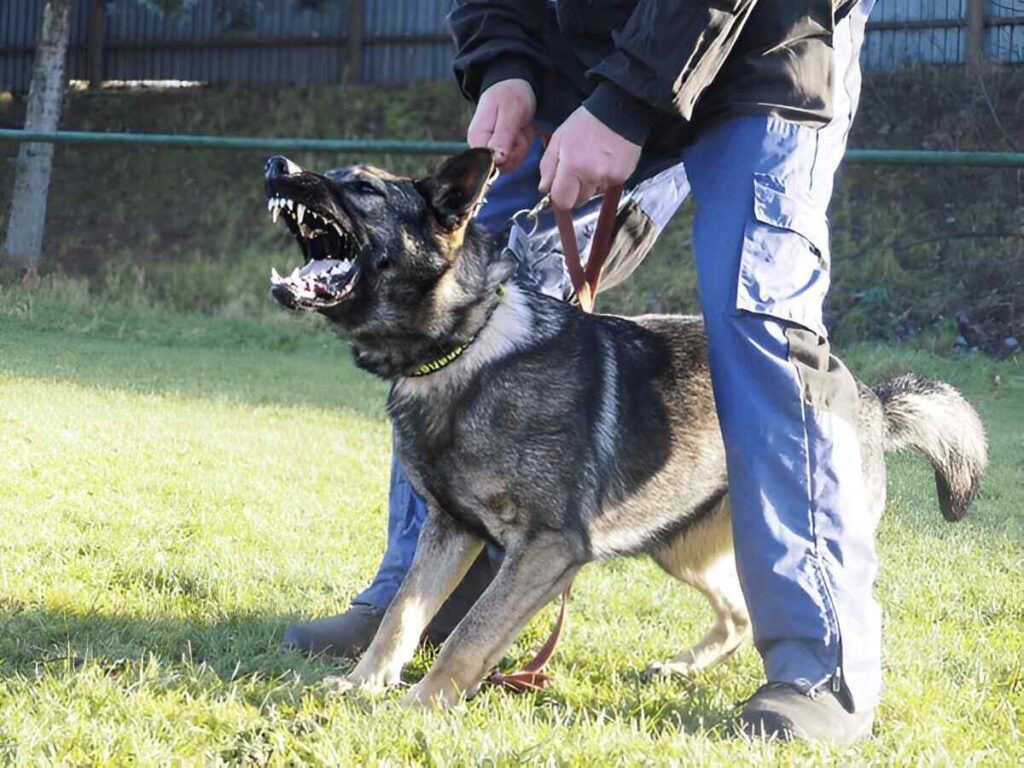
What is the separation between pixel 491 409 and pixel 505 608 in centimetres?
45

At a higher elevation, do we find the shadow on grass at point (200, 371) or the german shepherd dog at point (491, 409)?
the german shepherd dog at point (491, 409)

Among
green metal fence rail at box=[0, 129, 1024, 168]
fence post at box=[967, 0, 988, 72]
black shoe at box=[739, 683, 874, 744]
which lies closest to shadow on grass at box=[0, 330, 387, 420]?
green metal fence rail at box=[0, 129, 1024, 168]

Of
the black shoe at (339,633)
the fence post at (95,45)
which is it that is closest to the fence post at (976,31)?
the black shoe at (339,633)

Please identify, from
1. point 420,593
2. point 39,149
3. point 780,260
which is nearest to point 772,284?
point 780,260

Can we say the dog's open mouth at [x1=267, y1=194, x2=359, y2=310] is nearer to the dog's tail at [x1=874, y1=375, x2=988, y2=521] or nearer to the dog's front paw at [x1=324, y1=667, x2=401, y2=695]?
the dog's front paw at [x1=324, y1=667, x2=401, y2=695]

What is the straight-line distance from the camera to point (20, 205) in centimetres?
1566

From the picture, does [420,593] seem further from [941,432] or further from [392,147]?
[392,147]

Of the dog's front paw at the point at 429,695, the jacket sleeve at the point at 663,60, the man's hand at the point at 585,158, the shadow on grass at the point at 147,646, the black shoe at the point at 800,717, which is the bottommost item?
the shadow on grass at the point at 147,646

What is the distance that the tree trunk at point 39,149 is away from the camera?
51.5ft

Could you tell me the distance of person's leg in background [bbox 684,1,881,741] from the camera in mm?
2789

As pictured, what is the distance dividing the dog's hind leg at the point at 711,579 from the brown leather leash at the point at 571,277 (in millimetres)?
310

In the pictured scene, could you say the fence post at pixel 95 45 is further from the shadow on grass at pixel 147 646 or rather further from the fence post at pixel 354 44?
the shadow on grass at pixel 147 646

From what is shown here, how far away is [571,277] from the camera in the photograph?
3416 millimetres

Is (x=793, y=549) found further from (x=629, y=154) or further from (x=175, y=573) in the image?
(x=175, y=573)
